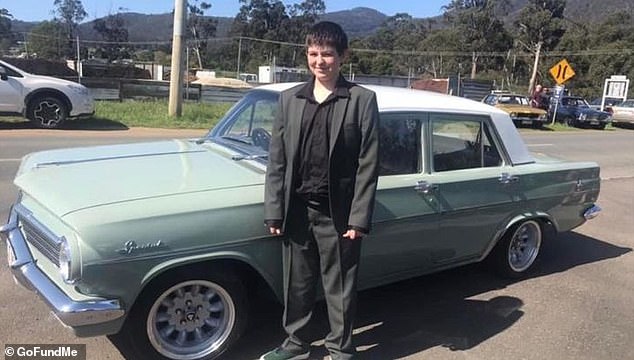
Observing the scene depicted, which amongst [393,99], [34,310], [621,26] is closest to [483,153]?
[393,99]

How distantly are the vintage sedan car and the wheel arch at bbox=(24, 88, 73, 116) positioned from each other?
11.3m

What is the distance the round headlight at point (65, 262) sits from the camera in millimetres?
3004

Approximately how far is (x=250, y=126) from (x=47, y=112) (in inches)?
473

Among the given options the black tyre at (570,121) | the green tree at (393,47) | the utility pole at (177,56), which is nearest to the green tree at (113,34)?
the green tree at (393,47)

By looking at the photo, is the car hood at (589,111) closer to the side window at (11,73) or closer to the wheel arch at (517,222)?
the side window at (11,73)

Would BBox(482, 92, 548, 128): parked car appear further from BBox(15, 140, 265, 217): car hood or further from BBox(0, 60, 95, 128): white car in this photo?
BBox(15, 140, 265, 217): car hood

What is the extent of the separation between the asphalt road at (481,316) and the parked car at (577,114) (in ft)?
81.8

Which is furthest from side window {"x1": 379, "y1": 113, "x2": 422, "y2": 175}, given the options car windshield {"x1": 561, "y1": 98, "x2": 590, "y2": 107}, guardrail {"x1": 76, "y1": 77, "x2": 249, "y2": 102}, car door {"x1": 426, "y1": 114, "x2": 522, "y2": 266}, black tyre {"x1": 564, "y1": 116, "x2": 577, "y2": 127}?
car windshield {"x1": 561, "y1": 98, "x2": 590, "y2": 107}

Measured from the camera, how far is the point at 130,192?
11.0 ft

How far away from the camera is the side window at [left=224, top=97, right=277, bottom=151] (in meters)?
4.29

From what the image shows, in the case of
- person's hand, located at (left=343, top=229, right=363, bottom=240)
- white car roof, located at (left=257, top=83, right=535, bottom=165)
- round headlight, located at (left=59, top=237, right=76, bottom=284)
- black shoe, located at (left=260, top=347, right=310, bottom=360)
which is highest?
white car roof, located at (left=257, top=83, right=535, bottom=165)

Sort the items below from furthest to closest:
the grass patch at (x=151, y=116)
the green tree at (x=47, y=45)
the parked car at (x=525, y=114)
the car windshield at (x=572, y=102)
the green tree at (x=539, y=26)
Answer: the green tree at (x=47, y=45), the green tree at (x=539, y=26), the car windshield at (x=572, y=102), the parked car at (x=525, y=114), the grass patch at (x=151, y=116)

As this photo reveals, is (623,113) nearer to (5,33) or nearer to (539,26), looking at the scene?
(539,26)

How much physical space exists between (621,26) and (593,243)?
84107 millimetres
